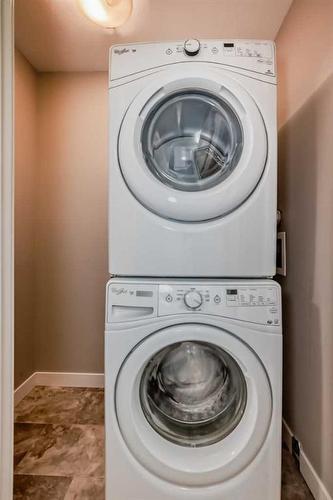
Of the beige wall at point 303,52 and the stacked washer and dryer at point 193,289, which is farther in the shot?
the beige wall at point 303,52

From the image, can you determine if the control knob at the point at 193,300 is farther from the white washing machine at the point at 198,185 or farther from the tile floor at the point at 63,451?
the tile floor at the point at 63,451

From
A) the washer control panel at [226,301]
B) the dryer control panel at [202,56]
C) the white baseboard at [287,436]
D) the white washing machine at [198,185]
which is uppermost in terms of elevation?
the dryer control panel at [202,56]

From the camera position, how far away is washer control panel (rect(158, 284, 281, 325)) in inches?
40.8

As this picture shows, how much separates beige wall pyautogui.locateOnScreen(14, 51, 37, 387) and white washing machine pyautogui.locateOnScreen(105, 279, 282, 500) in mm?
1043

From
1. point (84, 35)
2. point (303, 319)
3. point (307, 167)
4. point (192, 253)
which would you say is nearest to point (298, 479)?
point (303, 319)

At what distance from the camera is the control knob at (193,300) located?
1.03 metres

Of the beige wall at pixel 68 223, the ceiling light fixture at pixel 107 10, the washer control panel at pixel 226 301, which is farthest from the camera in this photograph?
the beige wall at pixel 68 223

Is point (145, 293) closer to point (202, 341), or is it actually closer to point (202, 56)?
point (202, 341)

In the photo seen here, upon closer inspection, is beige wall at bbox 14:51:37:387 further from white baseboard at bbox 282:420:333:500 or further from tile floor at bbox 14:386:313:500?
white baseboard at bbox 282:420:333:500

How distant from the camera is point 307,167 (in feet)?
4.19

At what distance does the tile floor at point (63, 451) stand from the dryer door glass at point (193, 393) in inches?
16.0

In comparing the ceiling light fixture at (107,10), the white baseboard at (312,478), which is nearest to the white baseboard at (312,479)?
the white baseboard at (312,478)

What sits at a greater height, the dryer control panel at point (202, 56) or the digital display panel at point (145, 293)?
the dryer control panel at point (202, 56)

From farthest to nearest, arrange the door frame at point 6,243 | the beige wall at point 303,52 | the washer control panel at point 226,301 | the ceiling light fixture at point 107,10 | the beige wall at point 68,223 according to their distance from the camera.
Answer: the beige wall at point 68,223
the ceiling light fixture at point 107,10
the beige wall at point 303,52
the washer control panel at point 226,301
the door frame at point 6,243
